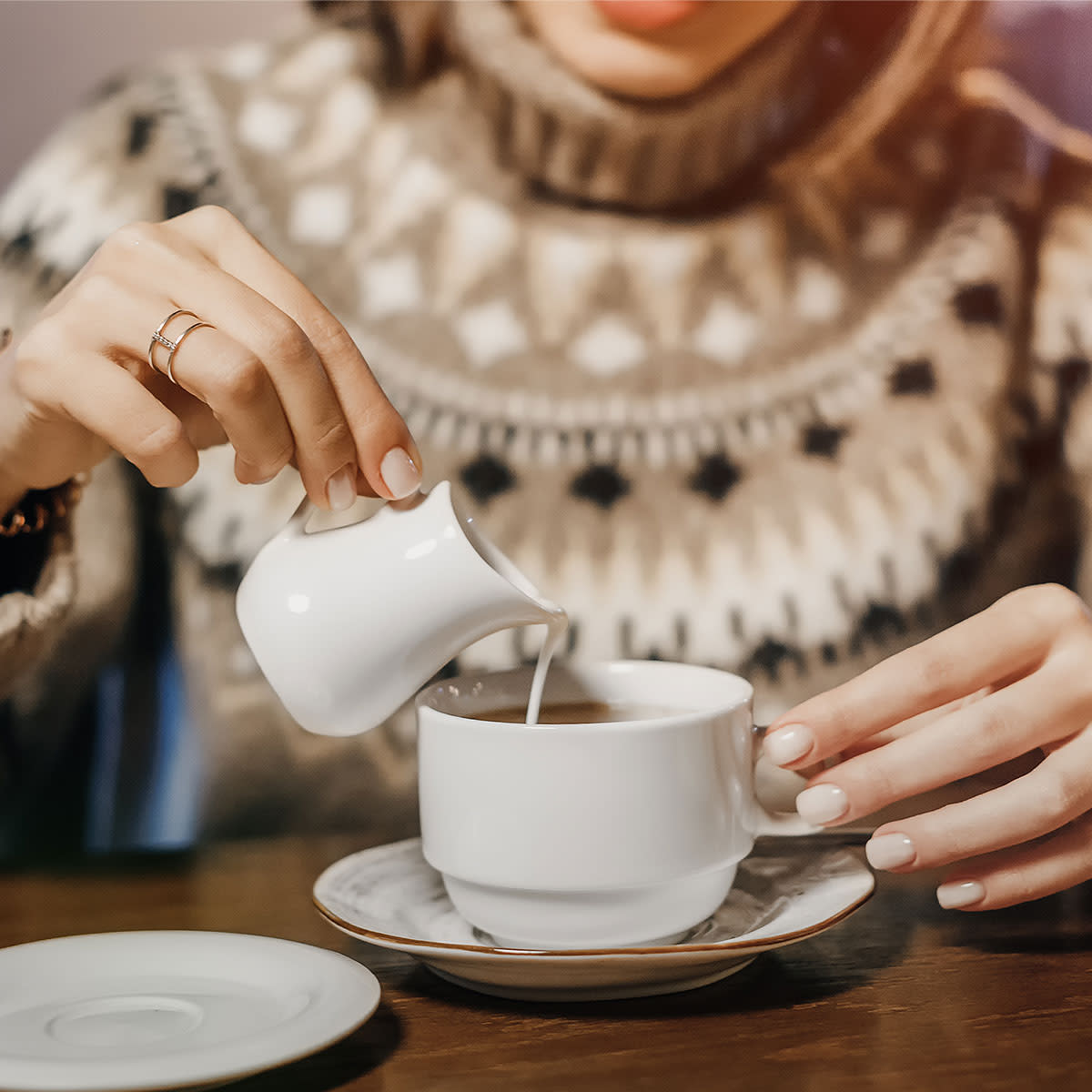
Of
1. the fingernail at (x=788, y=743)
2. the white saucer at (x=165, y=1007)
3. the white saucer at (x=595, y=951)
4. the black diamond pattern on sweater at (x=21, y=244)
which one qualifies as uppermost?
the black diamond pattern on sweater at (x=21, y=244)

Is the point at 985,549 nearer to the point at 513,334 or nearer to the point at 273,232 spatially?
the point at 513,334

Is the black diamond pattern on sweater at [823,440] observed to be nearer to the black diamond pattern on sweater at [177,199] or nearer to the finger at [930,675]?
the finger at [930,675]

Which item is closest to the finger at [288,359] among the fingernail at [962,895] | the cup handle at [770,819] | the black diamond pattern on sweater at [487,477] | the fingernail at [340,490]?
the fingernail at [340,490]

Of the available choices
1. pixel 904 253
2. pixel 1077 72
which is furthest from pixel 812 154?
pixel 1077 72

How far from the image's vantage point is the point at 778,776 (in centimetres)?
75

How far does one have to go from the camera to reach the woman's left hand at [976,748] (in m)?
0.64

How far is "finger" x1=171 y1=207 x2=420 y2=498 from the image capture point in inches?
26.4

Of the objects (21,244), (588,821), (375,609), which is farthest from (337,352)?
(21,244)

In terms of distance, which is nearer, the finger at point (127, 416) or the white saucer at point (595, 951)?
the white saucer at point (595, 951)

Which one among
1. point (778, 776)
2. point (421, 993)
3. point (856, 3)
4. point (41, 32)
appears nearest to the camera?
point (421, 993)

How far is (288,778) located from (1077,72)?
1207 mm

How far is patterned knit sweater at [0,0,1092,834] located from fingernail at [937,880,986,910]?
1.84 ft

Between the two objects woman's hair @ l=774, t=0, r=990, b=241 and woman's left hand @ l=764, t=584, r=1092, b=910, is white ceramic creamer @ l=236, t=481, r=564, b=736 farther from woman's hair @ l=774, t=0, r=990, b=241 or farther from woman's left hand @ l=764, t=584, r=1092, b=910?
woman's hair @ l=774, t=0, r=990, b=241

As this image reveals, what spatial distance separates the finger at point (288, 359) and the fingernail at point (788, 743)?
28 cm
